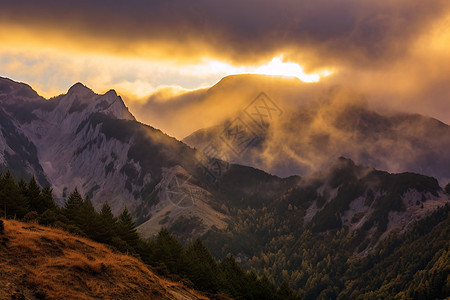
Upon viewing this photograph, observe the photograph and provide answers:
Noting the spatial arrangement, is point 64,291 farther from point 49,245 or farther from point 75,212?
point 75,212

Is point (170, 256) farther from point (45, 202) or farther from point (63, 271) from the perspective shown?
point (63, 271)

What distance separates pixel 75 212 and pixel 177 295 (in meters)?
27.6

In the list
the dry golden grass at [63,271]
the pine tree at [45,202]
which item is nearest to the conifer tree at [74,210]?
the pine tree at [45,202]

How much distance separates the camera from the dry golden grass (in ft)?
144

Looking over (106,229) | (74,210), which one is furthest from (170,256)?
(74,210)

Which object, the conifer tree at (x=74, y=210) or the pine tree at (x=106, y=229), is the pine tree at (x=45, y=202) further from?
the pine tree at (x=106, y=229)

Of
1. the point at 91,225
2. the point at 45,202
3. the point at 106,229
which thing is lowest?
the point at 106,229

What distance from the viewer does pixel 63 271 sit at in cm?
4856

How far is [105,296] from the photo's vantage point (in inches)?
1953

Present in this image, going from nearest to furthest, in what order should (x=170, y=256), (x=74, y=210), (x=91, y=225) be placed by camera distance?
(x=91, y=225) < (x=74, y=210) < (x=170, y=256)

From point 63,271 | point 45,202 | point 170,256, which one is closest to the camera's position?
point 63,271

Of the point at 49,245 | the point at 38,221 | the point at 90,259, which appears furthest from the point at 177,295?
the point at 38,221

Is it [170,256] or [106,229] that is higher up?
[106,229]

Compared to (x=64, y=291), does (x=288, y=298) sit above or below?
below
